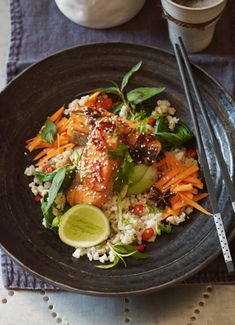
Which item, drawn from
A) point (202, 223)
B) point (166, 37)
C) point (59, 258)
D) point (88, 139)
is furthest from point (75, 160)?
point (166, 37)

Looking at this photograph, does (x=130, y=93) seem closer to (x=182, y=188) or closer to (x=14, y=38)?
(x=182, y=188)

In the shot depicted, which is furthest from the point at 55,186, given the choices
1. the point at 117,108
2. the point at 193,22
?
the point at 193,22

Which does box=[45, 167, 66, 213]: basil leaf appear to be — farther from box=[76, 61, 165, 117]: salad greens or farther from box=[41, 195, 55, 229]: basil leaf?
box=[76, 61, 165, 117]: salad greens

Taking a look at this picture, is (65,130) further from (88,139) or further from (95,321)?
(95,321)

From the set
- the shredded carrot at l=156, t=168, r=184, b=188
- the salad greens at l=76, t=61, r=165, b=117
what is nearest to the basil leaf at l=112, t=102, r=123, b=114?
the salad greens at l=76, t=61, r=165, b=117

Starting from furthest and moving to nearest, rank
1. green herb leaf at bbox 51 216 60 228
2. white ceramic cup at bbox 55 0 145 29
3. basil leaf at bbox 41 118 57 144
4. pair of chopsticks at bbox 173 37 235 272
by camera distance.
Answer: white ceramic cup at bbox 55 0 145 29 < basil leaf at bbox 41 118 57 144 < green herb leaf at bbox 51 216 60 228 < pair of chopsticks at bbox 173 37 235 272
